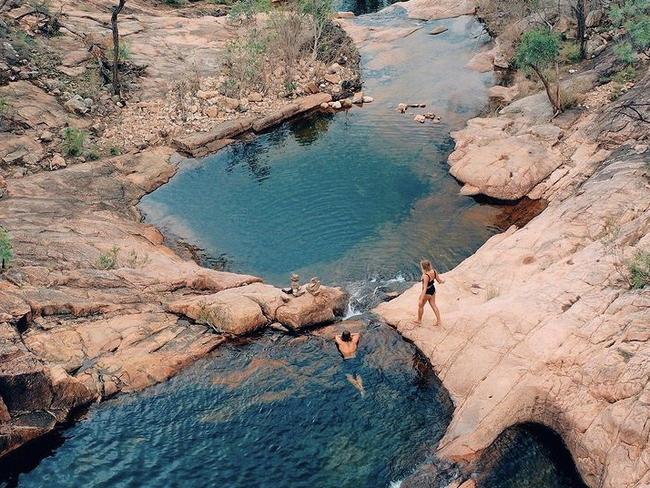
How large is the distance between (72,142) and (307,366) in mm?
18517

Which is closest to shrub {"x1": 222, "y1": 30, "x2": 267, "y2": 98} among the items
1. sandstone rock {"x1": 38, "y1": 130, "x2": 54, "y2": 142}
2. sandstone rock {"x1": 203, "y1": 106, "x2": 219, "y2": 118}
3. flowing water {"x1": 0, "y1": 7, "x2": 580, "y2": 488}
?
sandstone rock {"x1": 203, "y1": 106, "x2": 219, "y2": 118}

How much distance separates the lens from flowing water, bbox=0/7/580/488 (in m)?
14.8

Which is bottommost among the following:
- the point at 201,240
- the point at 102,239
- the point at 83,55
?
the point at 201,240

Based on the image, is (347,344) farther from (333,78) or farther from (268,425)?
(333,78)

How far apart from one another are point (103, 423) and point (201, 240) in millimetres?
10957

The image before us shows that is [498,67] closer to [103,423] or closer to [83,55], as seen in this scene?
[83,55]

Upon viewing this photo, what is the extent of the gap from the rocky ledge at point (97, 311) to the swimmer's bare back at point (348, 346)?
154cm

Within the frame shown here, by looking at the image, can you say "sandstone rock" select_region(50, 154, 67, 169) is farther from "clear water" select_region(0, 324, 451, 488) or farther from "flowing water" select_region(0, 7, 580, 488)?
"clear water" select_region(0, 324, 451, 488)

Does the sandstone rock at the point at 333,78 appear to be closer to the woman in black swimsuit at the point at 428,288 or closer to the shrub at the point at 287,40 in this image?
the shrub at the point at 287,40

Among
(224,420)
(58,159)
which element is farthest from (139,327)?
(58,159)

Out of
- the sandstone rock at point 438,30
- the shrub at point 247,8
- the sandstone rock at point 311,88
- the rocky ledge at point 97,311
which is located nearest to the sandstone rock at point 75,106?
the rocky ledge at point 97,311

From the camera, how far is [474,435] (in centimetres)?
1476

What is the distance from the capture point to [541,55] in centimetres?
2972

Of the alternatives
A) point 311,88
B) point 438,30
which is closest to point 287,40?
point 311,88
